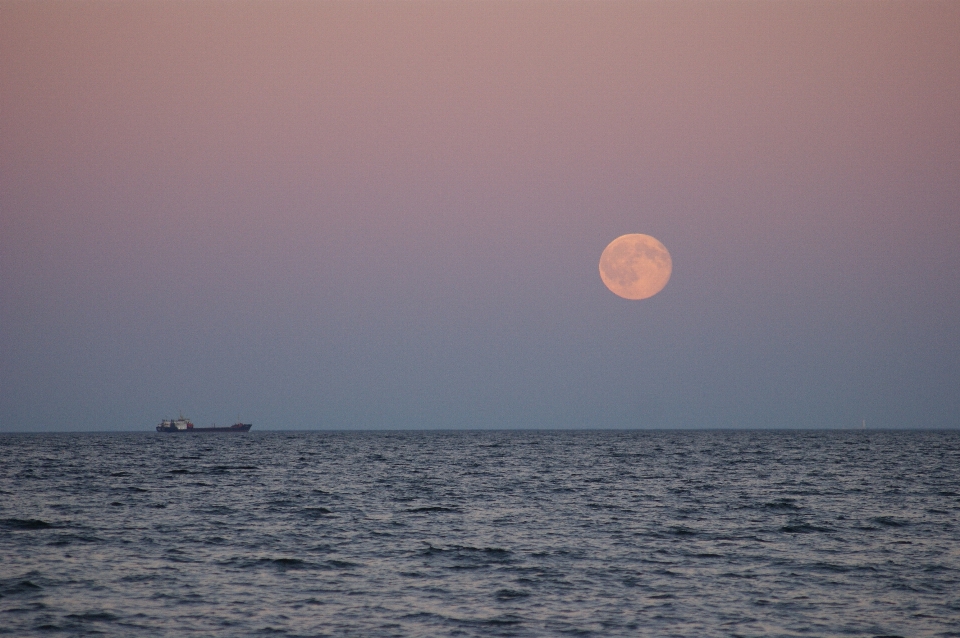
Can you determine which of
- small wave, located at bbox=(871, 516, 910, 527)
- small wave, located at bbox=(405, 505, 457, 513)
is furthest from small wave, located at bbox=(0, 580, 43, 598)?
small wave, located at bbox=(871, 516, 910, 527)

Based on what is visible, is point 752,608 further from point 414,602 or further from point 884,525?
point 884,525

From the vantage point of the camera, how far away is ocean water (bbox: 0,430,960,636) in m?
20.4

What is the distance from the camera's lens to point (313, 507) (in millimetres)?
42719

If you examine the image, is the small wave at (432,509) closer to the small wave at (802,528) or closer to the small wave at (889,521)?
the small wave at (802,528)

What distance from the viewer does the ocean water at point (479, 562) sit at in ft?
66.9

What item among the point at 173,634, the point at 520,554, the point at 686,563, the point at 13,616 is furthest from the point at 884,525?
the point at 13,616

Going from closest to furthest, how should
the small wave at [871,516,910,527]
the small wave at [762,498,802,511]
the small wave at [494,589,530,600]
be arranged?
the small wave at [494,589,530,600], the small wave at [871,516,910,527], the small wave at [762,498,802,511]

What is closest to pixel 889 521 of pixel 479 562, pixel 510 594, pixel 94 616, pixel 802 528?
pixel 802 528

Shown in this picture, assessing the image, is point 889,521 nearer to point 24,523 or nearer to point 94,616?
point 94,616

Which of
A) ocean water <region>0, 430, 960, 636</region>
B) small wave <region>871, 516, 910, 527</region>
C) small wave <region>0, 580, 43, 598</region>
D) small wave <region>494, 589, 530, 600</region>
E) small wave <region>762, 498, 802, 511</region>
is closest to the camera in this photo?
ocean water <region>0, 430, 960, 636</region>

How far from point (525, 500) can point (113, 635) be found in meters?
30.0

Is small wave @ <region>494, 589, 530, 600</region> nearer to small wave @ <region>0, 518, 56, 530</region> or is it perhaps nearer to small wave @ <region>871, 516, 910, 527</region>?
small wave @ <region>871, 516, 910, 527</region>

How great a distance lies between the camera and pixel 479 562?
27703 mm

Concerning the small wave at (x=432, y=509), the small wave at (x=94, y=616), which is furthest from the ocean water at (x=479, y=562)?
the small wave at (x=432, y=509)
